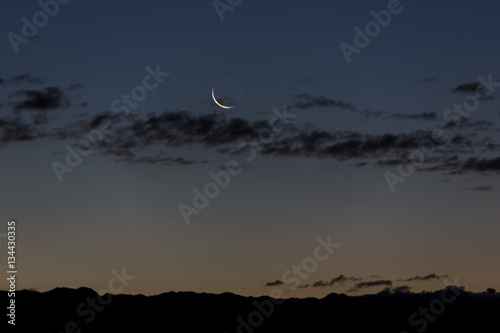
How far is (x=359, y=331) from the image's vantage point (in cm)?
16162

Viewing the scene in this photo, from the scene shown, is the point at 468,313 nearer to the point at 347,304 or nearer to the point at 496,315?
the point at 496,315

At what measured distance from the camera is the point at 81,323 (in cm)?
14612

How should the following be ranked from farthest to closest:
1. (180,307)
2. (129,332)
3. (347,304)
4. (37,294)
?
(347,304) → (180,307) → (37,294) → (129,332)

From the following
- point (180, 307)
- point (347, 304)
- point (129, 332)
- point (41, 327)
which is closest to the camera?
point (41, 327)

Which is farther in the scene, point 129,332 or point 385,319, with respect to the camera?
point 385,319

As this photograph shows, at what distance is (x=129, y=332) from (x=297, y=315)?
42.9m

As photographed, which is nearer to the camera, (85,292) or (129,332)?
(129,332)

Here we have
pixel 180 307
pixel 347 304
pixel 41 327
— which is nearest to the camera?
pixel 41 327

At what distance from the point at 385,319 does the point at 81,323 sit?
71403mm

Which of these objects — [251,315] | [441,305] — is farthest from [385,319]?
[251,315]

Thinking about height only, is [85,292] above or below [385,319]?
above

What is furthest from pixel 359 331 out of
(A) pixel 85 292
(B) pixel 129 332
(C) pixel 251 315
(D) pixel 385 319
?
(A) pixel 85 292

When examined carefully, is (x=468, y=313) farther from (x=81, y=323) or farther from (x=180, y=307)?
(x=81, y=323)

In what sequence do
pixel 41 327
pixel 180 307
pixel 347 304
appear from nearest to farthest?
pixel 41 327 → pixel 180 307 → pixel 347 304
